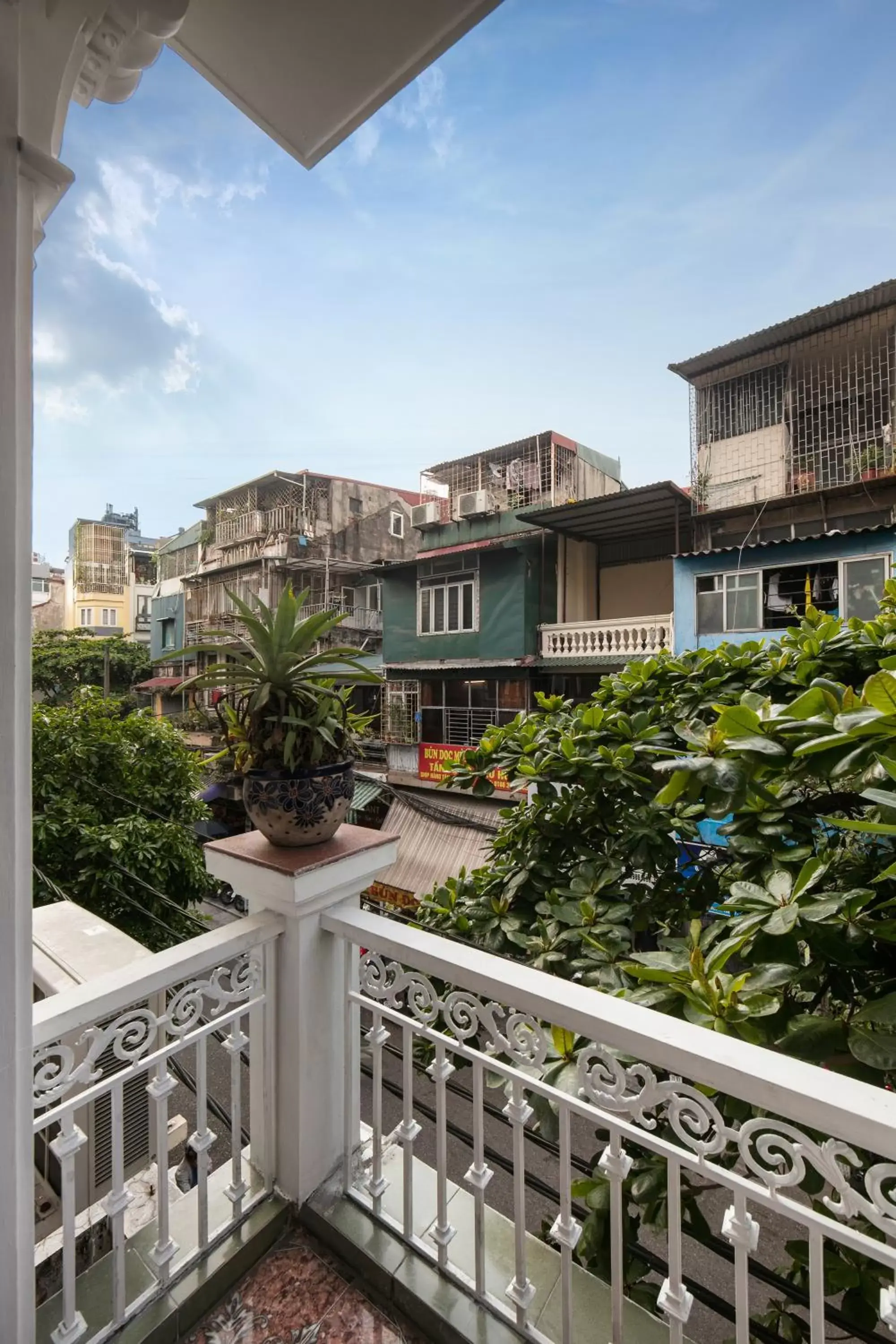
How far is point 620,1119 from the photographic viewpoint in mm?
795

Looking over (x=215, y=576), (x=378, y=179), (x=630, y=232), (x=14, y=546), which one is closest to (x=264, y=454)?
(x=378, y=179)

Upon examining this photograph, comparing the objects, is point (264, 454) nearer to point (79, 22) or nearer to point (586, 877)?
point (79, 22)

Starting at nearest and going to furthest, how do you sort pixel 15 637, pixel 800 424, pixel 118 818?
1. pixel 15 637
2. pixel 118 818
3. pixel 800 424

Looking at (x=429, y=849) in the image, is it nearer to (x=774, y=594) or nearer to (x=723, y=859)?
(x=774, y=594)

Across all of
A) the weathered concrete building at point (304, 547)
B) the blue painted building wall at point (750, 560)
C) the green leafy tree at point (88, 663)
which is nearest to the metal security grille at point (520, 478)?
the weathered concrete building at point (304, 547)

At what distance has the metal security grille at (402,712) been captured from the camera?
7941 millimetres

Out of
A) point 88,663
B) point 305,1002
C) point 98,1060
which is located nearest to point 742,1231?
point 305,1002

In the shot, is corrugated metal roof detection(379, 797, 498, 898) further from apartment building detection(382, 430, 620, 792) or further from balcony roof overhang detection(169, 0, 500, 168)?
balcony roof overhang detection(169, 0, 500, 168)

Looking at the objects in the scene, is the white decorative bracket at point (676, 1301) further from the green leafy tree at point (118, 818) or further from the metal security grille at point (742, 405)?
the metal security grille at point (742, 405)

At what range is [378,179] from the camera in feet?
5.54

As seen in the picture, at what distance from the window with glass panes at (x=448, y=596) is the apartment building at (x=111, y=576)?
3.35m

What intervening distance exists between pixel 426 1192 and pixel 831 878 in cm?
96

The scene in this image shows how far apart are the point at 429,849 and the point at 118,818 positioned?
11.5ft

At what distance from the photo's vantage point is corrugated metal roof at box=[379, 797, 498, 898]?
591cm
